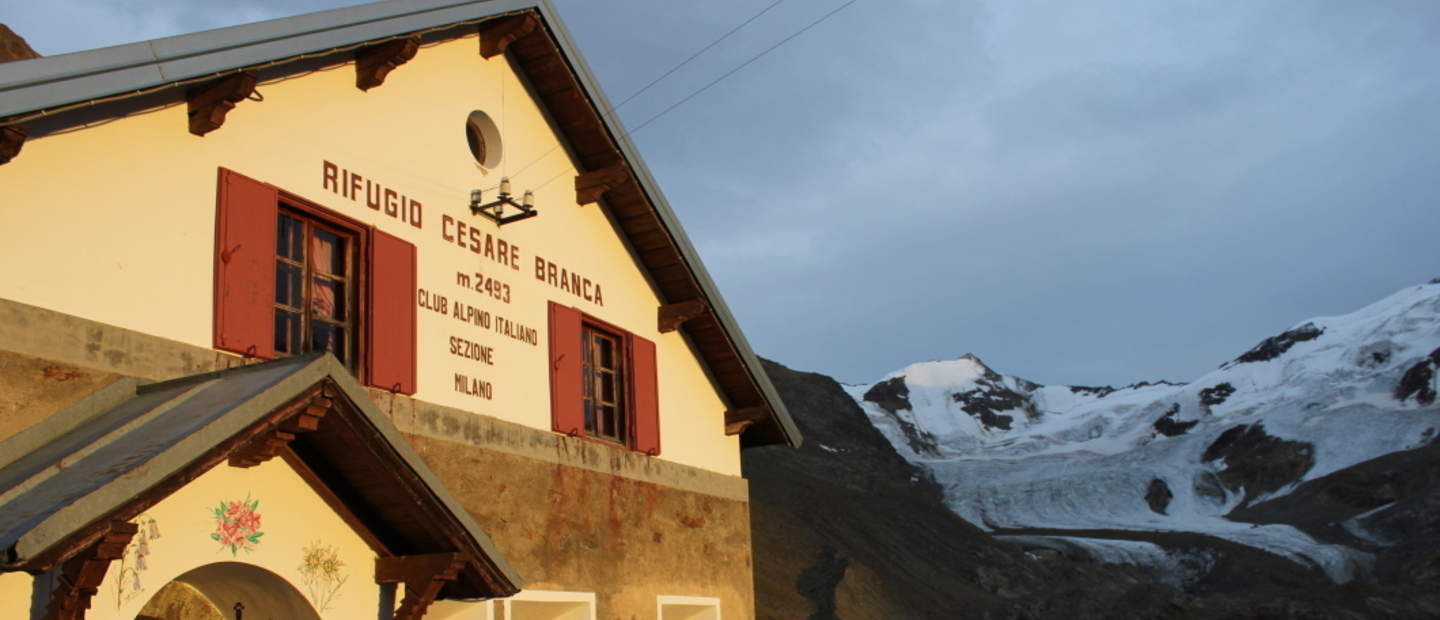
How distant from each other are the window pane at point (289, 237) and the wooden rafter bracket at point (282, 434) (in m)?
2.08

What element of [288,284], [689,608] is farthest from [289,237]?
→ [689,608]

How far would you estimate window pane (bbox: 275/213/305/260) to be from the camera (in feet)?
31.1

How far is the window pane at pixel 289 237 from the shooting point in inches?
374

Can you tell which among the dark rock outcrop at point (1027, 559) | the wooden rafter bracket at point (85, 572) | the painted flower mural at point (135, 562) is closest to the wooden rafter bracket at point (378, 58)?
the painted flower mural at point (135, 562)

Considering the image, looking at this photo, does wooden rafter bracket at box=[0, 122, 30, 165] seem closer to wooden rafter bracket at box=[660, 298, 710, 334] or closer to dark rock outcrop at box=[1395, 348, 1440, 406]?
wooden rafter bracket at box=[660, 298, 710, 334]

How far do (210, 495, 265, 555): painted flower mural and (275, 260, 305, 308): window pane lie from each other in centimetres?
186

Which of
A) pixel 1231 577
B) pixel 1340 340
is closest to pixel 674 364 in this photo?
pixel 1231 577

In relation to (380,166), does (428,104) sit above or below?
above

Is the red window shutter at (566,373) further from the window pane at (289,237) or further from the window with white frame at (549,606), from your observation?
the window pane at (289,237)

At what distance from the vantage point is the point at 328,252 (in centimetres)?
1001

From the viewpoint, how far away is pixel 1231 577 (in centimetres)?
6097

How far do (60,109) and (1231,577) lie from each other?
61782mm

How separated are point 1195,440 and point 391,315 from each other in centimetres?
9958

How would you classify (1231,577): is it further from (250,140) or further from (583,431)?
(250,140)
